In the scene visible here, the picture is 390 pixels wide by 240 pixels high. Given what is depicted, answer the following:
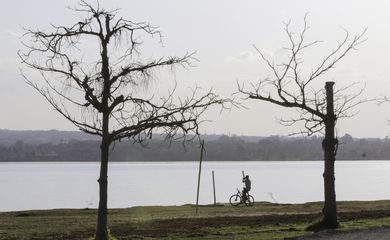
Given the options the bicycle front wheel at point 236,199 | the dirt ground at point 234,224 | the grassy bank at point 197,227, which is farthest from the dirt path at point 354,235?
the bicycle front wheel at point 236,199

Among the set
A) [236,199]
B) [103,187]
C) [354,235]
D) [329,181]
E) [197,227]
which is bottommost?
[197,227]

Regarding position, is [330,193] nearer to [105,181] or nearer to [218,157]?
[105,181]

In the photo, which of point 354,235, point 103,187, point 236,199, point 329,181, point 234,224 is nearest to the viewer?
point 354,235

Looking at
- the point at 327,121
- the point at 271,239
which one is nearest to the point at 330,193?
the point at 327,121

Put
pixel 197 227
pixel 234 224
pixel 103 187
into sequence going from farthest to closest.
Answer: pixel 234 224 → pixel 197 227 → pixel 103 187

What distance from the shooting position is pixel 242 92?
75.9 ft

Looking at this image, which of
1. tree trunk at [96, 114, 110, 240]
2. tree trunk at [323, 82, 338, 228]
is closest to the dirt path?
tree trunk at [323, 82, 338, 228]

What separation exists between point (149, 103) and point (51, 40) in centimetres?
291

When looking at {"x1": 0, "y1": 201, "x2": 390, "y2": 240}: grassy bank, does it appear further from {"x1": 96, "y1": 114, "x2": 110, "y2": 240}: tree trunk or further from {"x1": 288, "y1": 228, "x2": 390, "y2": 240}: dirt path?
{"x1": 96, "y1": 114, "x2": 110, "y2": 240}: tree trunk

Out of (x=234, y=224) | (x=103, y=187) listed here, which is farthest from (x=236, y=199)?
(x=103, y=187)

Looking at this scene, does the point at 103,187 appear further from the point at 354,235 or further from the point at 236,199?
the point at 236,199

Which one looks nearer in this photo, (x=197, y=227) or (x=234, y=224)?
(x=197, y=227)

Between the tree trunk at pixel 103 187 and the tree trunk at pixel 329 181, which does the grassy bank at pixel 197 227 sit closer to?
the tree trunk at pixel 329 181

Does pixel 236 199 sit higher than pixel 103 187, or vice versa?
pixel 103 187
